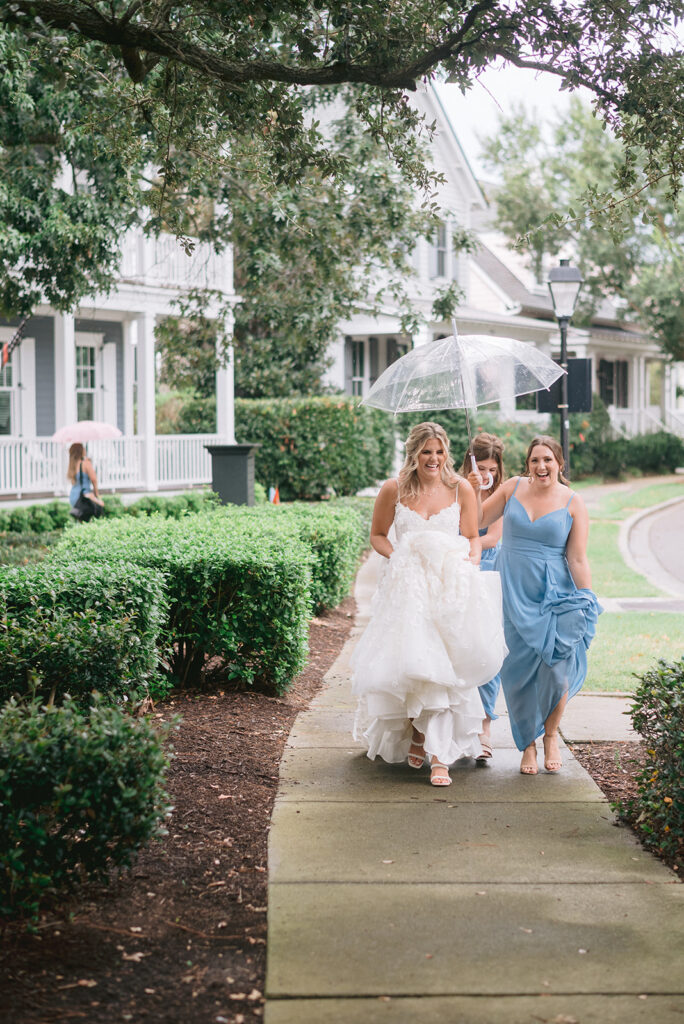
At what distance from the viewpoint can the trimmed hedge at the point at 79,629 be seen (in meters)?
5.18

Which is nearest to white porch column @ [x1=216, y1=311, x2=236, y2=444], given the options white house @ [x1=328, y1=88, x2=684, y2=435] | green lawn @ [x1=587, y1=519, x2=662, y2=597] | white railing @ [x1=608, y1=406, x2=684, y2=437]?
white house @ [x1=328, y1=88, x2=684, y2=435]

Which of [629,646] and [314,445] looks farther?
[314,445]

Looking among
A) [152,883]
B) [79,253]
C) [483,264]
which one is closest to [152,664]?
[152,883]

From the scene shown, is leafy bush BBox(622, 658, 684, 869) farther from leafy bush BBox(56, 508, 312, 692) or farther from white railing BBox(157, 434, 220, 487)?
white railing BBox(157, 434, 220, 487)

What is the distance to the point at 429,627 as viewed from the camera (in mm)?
5711

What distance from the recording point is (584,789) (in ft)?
18.5

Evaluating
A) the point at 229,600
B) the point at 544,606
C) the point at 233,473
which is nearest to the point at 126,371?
the point at 233,473

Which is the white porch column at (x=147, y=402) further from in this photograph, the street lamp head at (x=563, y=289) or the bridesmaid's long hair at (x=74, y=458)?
the street lamp head at (x=563, y=289)

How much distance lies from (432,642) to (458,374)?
1.80 meters

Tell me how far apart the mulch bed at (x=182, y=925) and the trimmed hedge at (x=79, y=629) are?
0.64m

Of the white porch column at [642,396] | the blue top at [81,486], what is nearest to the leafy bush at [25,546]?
the blue top at [81,486]

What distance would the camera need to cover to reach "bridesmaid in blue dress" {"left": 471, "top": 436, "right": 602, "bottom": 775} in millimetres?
5914

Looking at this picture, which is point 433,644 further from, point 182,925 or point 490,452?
point 182,925

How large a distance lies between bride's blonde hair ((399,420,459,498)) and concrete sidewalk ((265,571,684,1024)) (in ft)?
4.95
